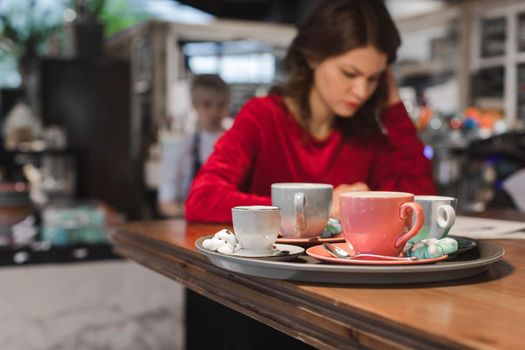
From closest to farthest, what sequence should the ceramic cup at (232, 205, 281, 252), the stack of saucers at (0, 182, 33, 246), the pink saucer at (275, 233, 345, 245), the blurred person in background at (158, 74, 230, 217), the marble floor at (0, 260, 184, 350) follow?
the ceramic cup at (232, 205, 281, 252), the pink saucer at (275, 233, 345, 245), the marble floor at (0, 260, 184, 350), the stack of saucers at (0, 182, 33, 246), the blurred person in background at (158, 74, 230, 217)

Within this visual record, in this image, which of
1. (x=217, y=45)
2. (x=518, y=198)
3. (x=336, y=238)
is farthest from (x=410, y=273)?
(x=217, y=45)

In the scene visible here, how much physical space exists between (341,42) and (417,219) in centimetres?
86

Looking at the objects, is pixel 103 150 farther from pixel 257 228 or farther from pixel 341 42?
pixel 257 228

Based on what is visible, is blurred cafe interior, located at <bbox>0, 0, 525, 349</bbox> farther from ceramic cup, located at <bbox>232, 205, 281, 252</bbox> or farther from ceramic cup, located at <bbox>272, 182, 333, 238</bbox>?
ceramic cup, located at <bbox>232, 205, 281, 252</bbox>

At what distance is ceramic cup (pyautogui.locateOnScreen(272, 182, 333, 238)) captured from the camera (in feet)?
3.17

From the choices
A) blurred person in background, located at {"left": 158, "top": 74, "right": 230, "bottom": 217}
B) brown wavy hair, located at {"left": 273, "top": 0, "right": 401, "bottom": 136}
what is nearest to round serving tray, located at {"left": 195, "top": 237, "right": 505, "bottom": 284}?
brown wavy hair, located at {"left": 273, "top": 0, "right": 401, "bottom": 136}

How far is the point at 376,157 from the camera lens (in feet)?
5.96

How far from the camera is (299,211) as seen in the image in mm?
960

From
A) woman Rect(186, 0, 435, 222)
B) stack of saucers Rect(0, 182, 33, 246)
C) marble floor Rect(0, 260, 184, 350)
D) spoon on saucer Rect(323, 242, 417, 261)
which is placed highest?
woman Rect(186, 0, 435, 222)

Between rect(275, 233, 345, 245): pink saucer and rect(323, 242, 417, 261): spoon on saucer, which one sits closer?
rect(323, 242, 417, 261): spoon on saucer

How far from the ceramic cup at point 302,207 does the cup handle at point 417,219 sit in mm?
195

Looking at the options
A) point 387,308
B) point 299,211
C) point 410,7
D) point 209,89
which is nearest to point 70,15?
point 209,89

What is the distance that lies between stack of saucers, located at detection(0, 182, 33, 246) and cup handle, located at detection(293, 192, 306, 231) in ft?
6.29

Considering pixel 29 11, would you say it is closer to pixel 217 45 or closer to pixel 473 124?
pixel 473 124
